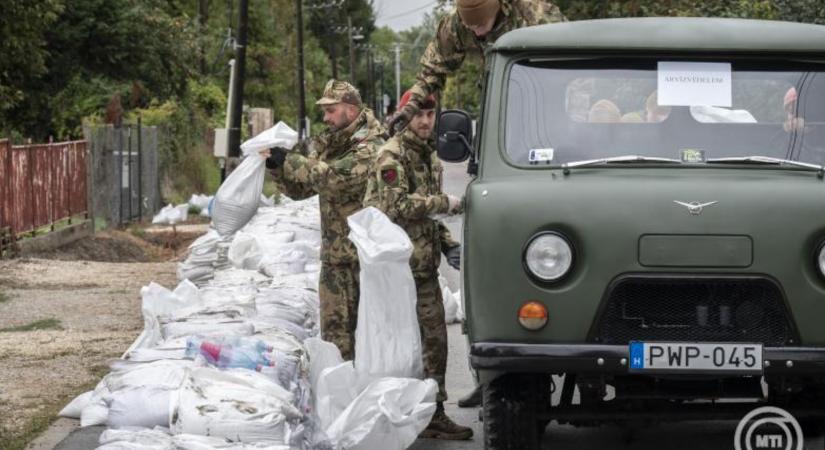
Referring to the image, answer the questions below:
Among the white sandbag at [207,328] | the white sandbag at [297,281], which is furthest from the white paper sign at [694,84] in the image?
the white sandbag at [297,281]

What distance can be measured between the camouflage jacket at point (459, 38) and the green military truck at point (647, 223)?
4.87 feet

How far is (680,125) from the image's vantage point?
273 inches

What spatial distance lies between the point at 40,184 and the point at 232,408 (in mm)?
14196

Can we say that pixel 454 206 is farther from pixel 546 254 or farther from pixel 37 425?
pixel 37 425

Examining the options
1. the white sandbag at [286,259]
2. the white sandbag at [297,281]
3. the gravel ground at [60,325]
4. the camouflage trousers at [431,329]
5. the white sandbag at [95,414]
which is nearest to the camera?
the white sandbag at [95,414]

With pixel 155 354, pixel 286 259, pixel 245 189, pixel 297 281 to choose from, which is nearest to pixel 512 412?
pixel 155 354

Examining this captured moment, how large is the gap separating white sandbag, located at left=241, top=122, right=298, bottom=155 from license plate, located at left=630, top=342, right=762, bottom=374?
3.62 metres

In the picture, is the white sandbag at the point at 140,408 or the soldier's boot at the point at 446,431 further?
the soldier's boot at the point at 446,431

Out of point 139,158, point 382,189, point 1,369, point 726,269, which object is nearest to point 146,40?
point 139,158

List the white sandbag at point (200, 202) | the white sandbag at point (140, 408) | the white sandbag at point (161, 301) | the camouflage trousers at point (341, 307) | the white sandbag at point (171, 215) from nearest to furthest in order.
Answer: the white sandbag at point (140, 408), the camouflage trousers at point (341, 307), the white sandbag at point (161, 301), the white sandbag at point (171, 215), the white sandbag at point (200, 202)

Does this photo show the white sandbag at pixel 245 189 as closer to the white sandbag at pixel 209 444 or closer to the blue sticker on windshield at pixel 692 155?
the white sandbag at pixel 209 444

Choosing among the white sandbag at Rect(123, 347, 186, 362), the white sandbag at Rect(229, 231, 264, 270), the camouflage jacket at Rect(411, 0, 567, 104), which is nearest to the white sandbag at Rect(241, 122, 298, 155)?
the camouflage jacket at Rect(411, 0, 567, 104)

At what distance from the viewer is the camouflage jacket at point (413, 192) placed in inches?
321

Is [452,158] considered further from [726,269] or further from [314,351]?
[726,269]
